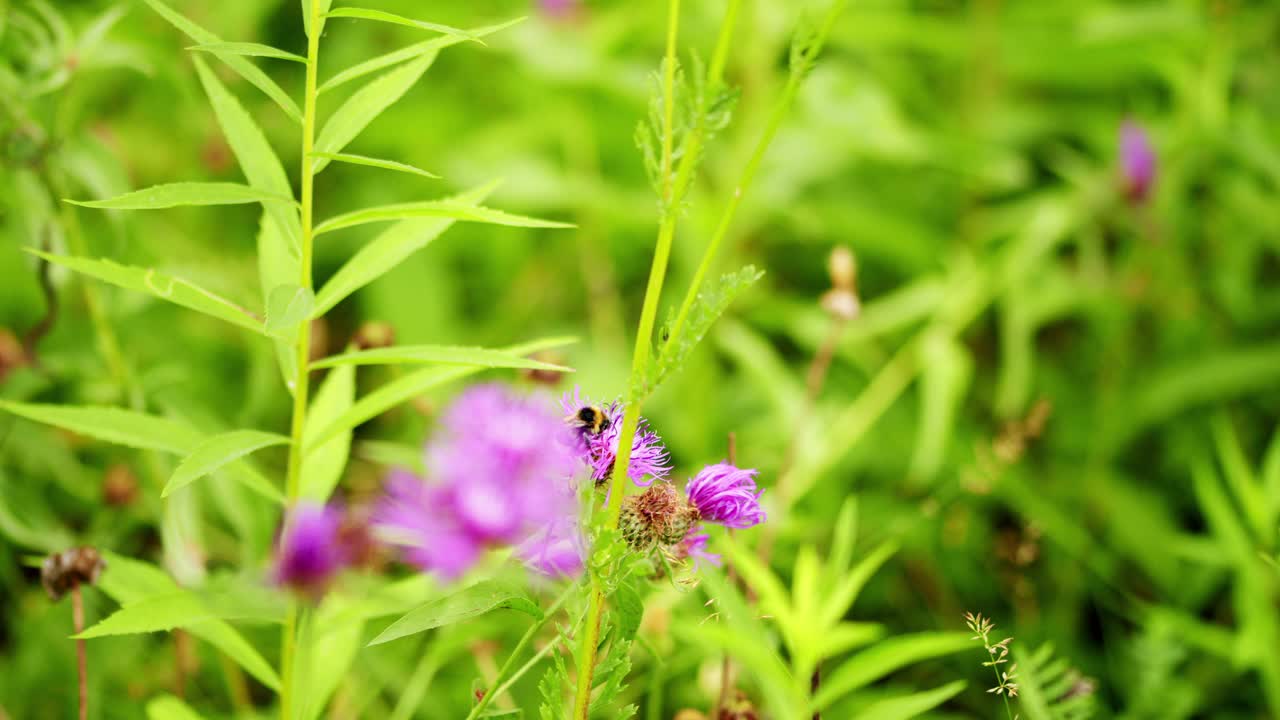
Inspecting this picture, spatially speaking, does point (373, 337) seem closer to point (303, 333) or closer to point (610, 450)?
point (303, 333)

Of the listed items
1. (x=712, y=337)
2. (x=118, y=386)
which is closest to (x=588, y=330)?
(x=712, y=337)

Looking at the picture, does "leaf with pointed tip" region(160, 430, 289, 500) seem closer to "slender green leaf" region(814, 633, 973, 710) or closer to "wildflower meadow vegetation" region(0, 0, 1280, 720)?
"wildflower meadow vegetation" region(0, 0, 1280, 720)

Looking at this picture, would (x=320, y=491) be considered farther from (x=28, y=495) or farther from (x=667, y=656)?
(x=28, y=495)

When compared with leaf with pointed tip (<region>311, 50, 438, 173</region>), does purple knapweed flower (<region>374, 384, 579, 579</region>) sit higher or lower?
lower

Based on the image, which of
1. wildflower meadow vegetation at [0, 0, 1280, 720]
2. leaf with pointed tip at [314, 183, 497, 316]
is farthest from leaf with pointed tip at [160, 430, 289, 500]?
leaf with pointed tip at [314, 183, 497, 316]

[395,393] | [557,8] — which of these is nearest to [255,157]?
[395,393]

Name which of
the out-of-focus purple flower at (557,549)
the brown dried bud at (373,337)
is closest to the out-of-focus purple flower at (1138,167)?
the brown dried bud at (373,337)
